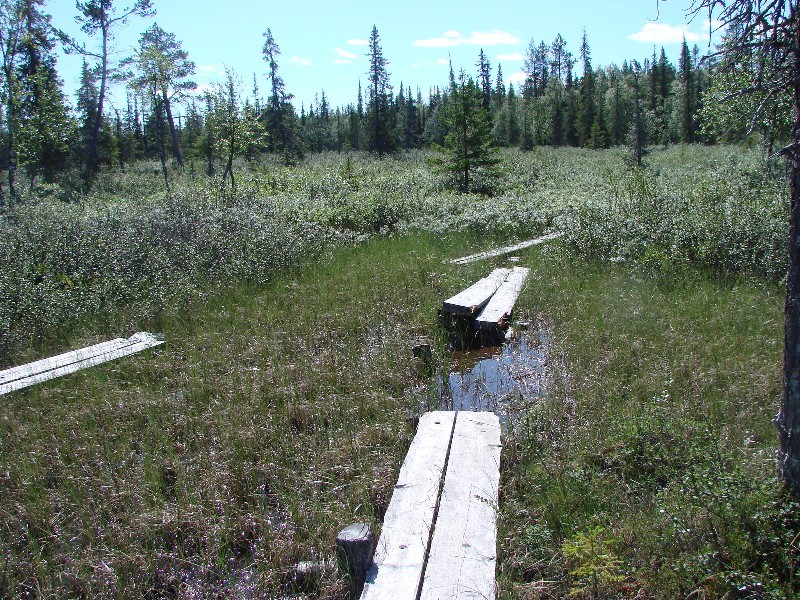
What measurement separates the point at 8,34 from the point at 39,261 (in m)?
14.8

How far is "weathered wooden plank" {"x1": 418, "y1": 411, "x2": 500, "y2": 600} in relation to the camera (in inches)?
103

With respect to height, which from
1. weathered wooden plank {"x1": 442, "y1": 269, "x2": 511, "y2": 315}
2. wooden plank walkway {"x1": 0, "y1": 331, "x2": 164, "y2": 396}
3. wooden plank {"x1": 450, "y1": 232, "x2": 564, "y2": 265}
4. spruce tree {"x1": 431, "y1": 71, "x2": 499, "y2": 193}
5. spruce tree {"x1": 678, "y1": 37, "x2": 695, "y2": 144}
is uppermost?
spruce tree {"x1": 678, "y1": 37, "x2": 695, "y2": 144}

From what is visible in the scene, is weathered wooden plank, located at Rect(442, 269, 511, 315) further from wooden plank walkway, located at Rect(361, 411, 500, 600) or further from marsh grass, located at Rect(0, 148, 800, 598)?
wooden plank walkway, located at Rect(361, 411, 500, 600)

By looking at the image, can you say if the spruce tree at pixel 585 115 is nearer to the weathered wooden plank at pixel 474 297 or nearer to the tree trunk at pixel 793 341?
the weathered wooden plank at pixel 474 297

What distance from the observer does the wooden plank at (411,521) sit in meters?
2.64

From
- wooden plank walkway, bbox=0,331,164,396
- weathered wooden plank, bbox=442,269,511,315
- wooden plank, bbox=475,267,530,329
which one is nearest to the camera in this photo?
wooden plank walkway, bbox=0,331,164,396

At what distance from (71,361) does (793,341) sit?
21.5ft

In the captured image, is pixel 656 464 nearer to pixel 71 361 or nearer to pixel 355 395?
pixel 355 395

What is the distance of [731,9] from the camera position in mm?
2984

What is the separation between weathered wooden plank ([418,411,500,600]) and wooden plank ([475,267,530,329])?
9.73 feet

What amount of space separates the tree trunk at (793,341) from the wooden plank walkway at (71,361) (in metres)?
6.18

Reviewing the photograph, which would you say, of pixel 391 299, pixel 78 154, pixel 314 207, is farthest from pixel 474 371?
pixel 78 154

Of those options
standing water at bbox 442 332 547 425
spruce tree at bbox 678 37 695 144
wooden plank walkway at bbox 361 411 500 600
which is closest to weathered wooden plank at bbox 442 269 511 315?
standing water at bbox 442 332 547 425

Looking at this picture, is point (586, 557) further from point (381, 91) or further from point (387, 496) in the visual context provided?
point (381, 91)
